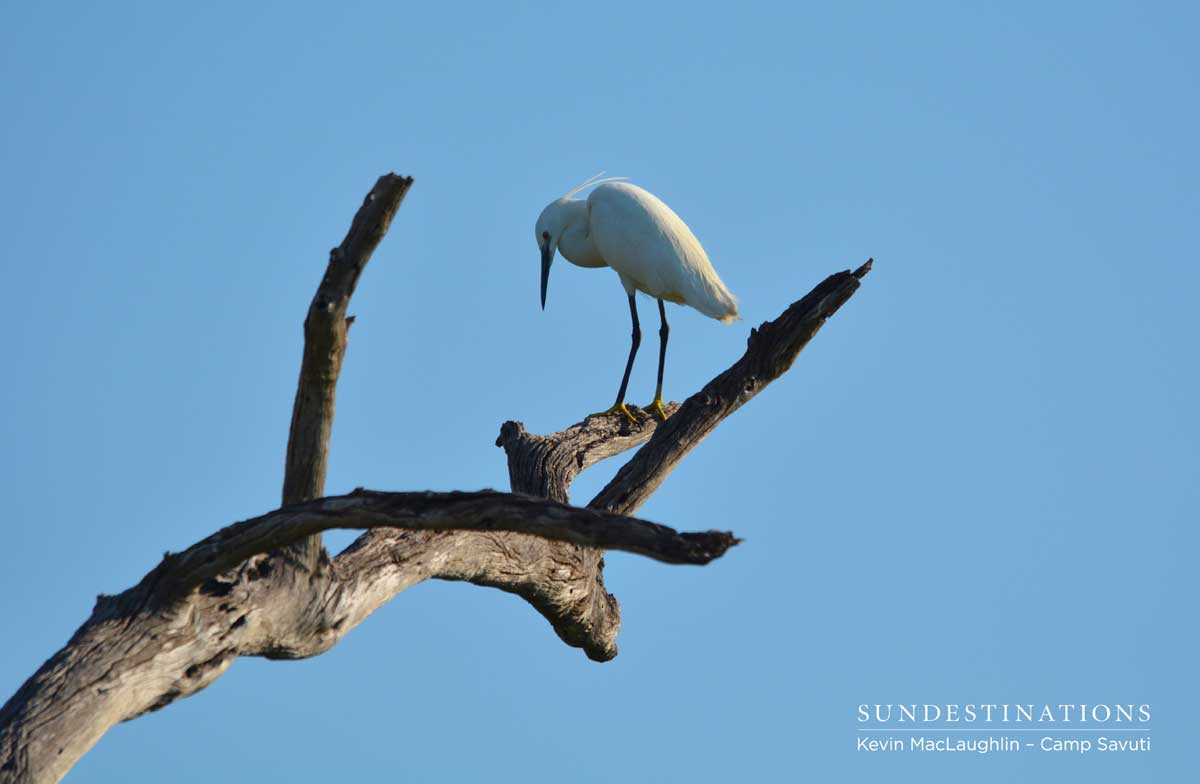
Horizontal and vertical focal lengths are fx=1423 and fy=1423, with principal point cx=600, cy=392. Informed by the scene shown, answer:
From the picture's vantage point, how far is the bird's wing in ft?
32.0

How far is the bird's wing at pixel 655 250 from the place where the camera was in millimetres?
9766

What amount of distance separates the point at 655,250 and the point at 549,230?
119 cm

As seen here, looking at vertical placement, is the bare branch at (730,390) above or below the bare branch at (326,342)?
above

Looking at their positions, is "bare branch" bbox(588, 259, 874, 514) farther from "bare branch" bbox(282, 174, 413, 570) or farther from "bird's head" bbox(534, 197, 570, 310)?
"bird's head" bbox(534, 197, 570, 310)

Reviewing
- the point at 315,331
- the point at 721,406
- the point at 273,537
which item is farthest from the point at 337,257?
the point at 721,406

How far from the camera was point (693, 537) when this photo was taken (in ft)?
11.2

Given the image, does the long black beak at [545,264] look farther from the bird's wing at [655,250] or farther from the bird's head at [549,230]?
the bird's wing at [655,250]

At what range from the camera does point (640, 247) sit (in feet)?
32.7

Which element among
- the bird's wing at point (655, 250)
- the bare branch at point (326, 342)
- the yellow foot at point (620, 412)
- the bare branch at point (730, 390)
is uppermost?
the bird's wing at point (655, 250)

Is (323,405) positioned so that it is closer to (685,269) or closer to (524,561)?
(524,561)

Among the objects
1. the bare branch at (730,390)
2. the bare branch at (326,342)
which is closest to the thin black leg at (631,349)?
the bare branch at (730,390)

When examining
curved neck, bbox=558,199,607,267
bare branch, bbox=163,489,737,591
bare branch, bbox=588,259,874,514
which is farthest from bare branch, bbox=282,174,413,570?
curved neck, bbox=558,199,607,267

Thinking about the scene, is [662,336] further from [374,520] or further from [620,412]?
[374,520]

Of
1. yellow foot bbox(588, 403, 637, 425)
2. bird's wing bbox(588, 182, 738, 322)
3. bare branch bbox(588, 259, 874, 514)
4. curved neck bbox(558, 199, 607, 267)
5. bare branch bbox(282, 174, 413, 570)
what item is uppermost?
curved neck bbox(558, 199, 607, 267)
